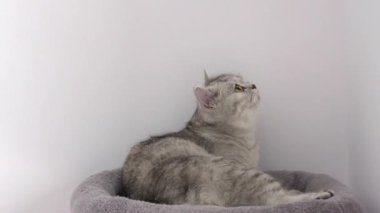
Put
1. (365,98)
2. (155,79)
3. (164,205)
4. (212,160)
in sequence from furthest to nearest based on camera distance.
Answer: (155,79), (365,98), (212,160), (164,205)

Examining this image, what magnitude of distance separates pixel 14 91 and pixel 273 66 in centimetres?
91

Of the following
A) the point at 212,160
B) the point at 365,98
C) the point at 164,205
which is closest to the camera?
the point at 164,205

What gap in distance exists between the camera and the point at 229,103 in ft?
5.24

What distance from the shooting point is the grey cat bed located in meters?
1.11

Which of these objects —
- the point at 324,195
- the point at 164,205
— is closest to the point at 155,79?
the point at 164,205

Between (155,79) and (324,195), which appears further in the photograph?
(155,79)

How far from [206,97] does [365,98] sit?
518 mm

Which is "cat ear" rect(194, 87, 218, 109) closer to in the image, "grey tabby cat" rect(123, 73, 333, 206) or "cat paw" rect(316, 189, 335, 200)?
"grey tabby cat" rect(123, 73, 333, 206)

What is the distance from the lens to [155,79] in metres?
1.74

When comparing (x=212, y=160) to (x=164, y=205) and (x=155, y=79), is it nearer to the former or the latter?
(x=164, y=205)

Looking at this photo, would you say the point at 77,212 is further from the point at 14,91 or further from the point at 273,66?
the point at 273,66

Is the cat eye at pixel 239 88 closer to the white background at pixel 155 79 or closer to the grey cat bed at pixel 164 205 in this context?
the white background at pixel 155 79

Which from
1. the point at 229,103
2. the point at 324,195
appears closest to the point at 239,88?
the point at 229,103

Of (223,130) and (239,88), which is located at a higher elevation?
(239,88)
